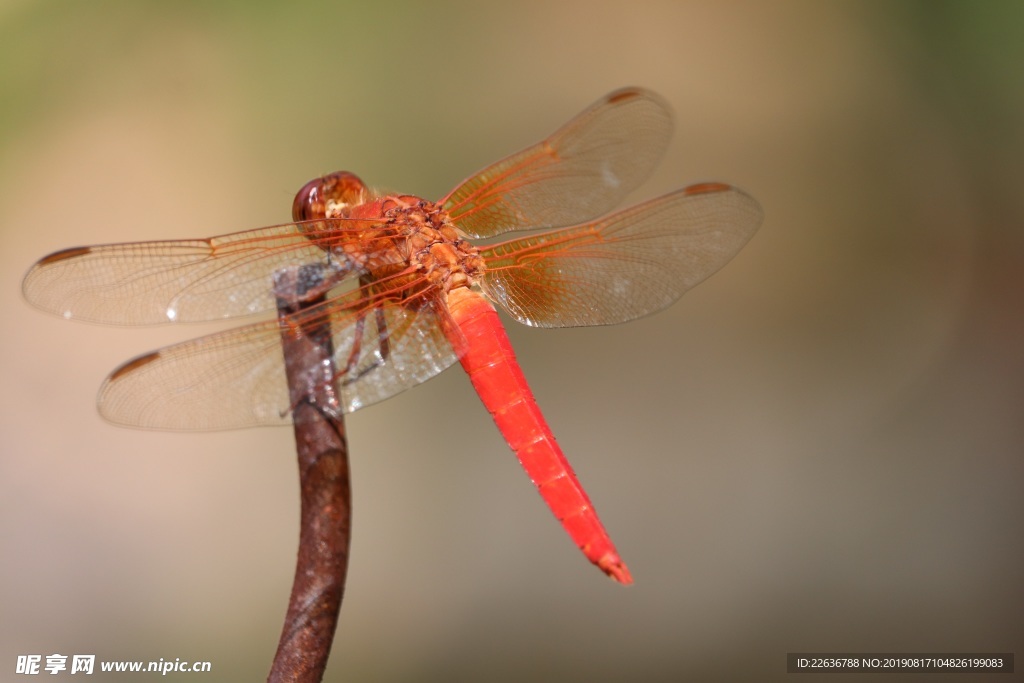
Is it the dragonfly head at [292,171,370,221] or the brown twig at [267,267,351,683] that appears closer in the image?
the brown twig at [267,267,351,683]

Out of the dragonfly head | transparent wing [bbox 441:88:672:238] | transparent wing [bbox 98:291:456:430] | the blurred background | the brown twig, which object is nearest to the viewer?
the brown twig

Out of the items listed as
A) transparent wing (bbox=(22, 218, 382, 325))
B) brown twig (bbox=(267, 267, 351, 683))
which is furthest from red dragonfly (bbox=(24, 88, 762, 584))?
brown twig (bbox=(267, 267, 351, 683))

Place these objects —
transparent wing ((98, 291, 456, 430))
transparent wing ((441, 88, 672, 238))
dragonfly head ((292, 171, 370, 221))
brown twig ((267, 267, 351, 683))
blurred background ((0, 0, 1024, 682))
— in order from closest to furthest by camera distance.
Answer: brown twig ((267, 267, 351, 683)), transparent wing ((98, 291, 456, 430)), dragonfly head ((292, 171, 370, 221)), transparent wing ((441, 88, 672, 238)), blurred background ((0, 0, 1024, 682))

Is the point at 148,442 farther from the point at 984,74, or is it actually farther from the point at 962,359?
→ the point at 984,74

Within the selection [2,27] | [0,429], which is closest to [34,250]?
[0,429]

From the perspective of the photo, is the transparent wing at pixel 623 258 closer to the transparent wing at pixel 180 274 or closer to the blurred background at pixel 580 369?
the transparent wing at pixel 180 274

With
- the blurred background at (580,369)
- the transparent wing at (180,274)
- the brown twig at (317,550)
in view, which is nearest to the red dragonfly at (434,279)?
the transparent wing at (180,274)

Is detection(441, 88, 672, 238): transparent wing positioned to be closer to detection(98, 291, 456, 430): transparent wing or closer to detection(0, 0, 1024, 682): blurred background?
detection(98, 291, 456, 430): transparent wing
